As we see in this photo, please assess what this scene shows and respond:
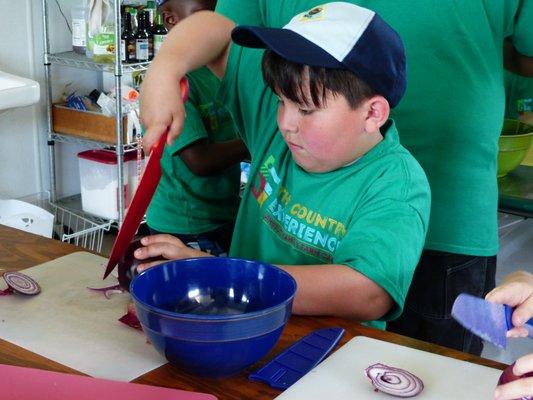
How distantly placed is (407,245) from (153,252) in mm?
351

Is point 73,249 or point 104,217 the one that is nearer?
point 73,249

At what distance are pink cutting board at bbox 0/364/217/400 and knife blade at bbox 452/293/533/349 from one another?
0.26 m

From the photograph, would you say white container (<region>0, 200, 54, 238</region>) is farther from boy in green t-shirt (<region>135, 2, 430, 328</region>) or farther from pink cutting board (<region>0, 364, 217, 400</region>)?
pink cutting board (<region>0, 364, 217, 400</region>)

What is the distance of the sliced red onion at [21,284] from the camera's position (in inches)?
36.5

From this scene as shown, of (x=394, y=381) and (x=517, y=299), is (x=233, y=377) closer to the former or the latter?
(x=394, y=381)

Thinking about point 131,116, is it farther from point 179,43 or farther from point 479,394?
point 479,394

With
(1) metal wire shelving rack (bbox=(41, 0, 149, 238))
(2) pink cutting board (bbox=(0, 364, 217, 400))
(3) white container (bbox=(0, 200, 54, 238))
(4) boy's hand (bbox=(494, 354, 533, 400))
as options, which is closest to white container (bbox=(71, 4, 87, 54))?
(1) metal wire shelving rack (bbox=(41, 0, 149, 238))

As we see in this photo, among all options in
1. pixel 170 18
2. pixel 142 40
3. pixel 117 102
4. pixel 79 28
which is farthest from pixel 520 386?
pixel 79 28

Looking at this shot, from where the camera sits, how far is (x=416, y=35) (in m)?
1.24

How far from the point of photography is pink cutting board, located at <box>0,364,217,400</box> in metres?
0.68

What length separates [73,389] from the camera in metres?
0.69

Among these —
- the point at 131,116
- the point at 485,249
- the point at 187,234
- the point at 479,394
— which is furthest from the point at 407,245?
the point at 131,116

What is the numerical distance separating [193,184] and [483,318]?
1.16 m

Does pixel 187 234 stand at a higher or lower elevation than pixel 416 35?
lower
